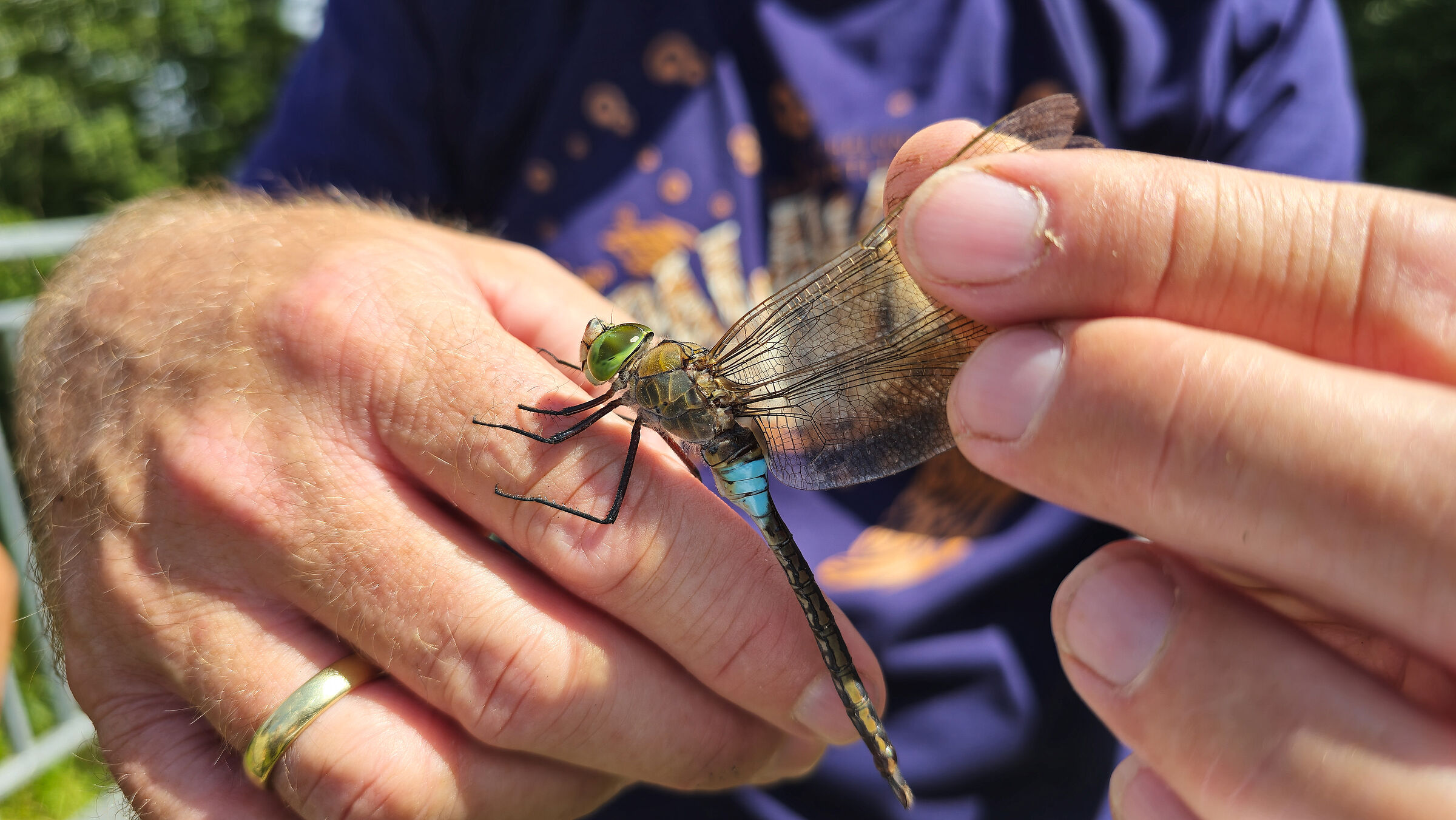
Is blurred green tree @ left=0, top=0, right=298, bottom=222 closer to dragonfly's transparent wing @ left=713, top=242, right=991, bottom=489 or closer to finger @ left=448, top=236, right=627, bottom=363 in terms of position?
finger @ left=448, top=236, right=627, bottom=363

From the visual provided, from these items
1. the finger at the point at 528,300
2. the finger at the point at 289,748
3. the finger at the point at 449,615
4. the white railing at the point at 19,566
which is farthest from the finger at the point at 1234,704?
the white railing at the point at 19,566

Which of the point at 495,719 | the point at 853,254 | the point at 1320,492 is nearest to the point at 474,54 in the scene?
the point at 853,254

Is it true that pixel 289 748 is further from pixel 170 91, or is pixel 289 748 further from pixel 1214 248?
pixel 170 91

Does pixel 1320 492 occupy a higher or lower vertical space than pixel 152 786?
higher

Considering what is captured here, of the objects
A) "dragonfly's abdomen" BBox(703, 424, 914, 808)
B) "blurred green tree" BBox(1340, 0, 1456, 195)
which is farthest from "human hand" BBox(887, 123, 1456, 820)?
"blurred green tree" BBox(1340, 0, 1456, 195)

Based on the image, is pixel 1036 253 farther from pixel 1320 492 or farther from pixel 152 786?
pixel 152 786

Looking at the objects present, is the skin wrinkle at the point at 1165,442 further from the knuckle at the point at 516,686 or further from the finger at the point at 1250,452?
the knuckle at the point at 516,686

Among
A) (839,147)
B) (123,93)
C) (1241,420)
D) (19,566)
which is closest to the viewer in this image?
(1241,420)

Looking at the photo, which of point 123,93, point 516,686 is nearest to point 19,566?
point 516,686
